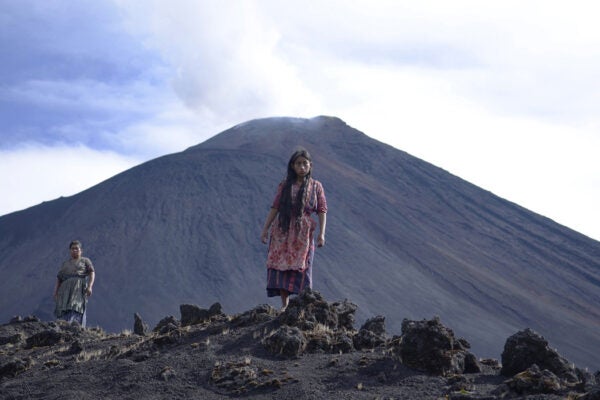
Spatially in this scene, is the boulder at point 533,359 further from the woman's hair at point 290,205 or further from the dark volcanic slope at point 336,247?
the dark volcanic slope at point 336,247

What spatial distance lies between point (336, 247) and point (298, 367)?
36777 mm

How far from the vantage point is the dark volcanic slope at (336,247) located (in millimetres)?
35031

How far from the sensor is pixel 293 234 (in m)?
6.41

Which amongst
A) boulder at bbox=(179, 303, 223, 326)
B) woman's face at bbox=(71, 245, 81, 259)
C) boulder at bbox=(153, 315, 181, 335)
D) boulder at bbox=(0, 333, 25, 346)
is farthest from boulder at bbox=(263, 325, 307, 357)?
woman's face at bbox=(71, 245, 81, 259)

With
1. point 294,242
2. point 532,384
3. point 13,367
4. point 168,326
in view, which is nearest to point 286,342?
point 294,242

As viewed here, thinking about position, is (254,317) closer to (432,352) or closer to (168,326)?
(168,326)

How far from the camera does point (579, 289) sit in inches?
1839

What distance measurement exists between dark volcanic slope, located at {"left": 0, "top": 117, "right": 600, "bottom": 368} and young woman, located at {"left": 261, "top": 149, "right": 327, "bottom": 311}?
25089 millimetres

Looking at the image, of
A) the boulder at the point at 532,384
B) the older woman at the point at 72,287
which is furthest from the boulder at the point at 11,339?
the boulder at the point at 532,384

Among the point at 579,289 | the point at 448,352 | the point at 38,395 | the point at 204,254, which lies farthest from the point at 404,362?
the point at 579,289

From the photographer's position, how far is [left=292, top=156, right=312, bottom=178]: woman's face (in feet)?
21.1

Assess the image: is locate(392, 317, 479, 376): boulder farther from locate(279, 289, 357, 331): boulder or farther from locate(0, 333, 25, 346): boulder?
locate(0, 333, 25, 346): boulder

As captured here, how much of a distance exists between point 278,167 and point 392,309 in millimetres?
19963

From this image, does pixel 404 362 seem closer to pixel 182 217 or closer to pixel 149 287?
pixel 149 287
